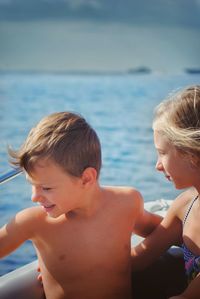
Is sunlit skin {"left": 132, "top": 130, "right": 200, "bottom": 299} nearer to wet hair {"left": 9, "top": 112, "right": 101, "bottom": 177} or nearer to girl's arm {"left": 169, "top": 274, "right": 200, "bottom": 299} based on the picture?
girl's arm {"left": 169, "top": 274, "right": 200, "bottom": 299}

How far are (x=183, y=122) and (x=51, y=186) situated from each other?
13.0 inches

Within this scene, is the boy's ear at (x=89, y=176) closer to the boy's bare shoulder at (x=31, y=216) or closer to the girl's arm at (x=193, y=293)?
the boy's bare shoulder at (x=31, y=216)

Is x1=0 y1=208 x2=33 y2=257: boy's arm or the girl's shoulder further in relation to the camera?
the girl's shoulder

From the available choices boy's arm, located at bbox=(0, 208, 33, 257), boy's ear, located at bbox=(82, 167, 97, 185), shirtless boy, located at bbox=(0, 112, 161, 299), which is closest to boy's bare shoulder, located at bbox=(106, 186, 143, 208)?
shirtless boy, located at bbox=(0, 112, 161, 299)

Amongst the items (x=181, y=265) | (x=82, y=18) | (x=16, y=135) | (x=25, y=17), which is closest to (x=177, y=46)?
(x=82, y=18)

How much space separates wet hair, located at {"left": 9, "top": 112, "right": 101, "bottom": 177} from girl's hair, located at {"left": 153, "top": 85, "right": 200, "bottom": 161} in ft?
0.55

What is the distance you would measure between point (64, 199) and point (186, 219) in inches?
12.8

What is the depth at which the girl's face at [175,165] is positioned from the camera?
1295mm

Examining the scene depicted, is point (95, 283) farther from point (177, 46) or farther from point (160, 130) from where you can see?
point (177, 46)

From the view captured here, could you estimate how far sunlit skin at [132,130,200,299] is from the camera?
1296 millimetres

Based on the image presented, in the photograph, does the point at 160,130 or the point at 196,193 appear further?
the point at 196,193

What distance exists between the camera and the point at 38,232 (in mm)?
1386

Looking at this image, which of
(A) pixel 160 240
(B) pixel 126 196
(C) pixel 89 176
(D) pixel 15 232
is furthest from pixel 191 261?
(D) pixel 15 232

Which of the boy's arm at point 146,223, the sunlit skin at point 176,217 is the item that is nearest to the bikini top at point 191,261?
the sunlit skin at point 176,217
